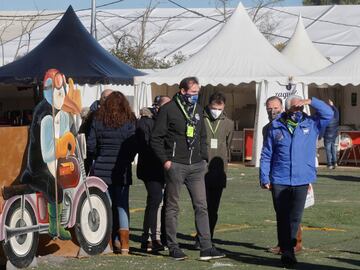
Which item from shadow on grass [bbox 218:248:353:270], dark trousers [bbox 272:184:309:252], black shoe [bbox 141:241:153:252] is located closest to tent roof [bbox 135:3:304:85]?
black shoe [bbox 141:241:153:252]

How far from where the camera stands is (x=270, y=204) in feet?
56.3

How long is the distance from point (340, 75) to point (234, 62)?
3121mm

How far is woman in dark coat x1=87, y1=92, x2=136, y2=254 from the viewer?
11312 mm

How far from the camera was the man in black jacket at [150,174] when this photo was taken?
1145cm

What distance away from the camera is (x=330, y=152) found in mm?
26578

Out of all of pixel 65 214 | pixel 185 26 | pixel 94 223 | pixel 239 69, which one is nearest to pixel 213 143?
pixel 94 223

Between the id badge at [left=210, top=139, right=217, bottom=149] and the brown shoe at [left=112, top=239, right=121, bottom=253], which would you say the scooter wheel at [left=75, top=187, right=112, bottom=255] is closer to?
the brown shoe at [left=112, top=239, right=121, bottom=253]

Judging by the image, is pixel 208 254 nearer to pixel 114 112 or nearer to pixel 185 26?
pixel 114 112

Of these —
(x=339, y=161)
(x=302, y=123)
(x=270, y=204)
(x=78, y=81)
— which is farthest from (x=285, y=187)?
(x=339, y=161)

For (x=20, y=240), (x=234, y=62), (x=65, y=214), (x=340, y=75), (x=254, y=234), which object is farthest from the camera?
(x=234, y=62)

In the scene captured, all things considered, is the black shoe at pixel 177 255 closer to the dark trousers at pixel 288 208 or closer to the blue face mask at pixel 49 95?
the dark trousers at pixel 288 208

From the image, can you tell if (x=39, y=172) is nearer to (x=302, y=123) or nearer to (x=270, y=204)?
(x=302, y=123)

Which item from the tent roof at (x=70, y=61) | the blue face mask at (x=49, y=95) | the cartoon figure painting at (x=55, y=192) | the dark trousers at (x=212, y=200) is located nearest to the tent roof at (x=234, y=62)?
the tent roof at (x=70, y=61)

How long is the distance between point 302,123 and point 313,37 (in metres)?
33.5
